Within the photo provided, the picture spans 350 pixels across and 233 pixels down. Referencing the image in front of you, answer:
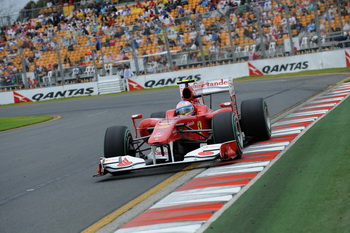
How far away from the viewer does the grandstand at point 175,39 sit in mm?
31328

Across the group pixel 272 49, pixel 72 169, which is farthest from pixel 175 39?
pixel 72 169

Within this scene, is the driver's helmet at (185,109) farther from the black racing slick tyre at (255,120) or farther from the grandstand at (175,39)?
the grandstand at (175,39)

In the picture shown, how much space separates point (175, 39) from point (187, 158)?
80.5 ft

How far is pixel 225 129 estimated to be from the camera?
10000mm

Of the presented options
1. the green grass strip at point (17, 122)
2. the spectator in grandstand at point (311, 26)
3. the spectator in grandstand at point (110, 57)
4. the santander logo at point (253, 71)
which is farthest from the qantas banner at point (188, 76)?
the green grass strip at point (17, 122)

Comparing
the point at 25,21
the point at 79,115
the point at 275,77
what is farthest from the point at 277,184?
the point at 25,21

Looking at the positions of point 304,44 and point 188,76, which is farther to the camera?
point 188,76

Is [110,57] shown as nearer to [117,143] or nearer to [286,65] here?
[286,65]

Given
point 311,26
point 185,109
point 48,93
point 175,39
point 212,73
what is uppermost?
point 175,39

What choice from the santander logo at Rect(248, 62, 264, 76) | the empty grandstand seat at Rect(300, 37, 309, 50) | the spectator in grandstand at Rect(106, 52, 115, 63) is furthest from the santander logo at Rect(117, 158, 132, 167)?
the spectator in grandstand at Rect(106, 52, 115, 63)

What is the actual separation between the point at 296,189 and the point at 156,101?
62.3 ft

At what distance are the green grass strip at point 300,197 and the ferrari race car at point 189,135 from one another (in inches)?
38.5

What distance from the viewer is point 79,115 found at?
25375 mm

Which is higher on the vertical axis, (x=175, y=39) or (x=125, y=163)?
(x=175, y=39)
